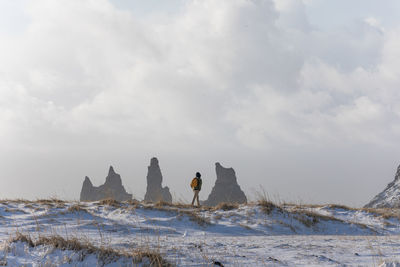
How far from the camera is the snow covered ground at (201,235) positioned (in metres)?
4.06

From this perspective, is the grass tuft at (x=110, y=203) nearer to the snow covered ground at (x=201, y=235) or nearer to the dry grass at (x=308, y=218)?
the snow covered ground at (x=201, y=235)

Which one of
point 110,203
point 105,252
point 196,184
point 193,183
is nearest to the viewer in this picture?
point 105,252

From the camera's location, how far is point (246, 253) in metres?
4.63

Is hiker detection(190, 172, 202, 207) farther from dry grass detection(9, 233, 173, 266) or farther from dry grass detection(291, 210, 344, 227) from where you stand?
dry grass detection(9, 233, 173, 266)

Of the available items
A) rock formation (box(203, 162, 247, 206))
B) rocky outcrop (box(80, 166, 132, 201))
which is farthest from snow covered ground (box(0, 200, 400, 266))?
rocky outcrop (box(80, 166, 132, 201))

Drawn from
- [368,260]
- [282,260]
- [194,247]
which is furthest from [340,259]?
[194,247]

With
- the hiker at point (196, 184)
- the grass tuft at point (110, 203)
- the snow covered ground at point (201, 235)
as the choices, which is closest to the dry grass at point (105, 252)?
the snow covered ground at point (201, 235)

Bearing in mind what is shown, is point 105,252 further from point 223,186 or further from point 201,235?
point 223,186

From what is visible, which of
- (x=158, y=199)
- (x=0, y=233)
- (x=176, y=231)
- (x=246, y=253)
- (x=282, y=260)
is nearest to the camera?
(x=282, y=260)

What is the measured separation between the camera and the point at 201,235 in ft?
23.4

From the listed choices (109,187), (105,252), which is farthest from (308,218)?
(109,187)

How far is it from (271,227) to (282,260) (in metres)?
5.04

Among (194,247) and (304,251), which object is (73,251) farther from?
(304,251)

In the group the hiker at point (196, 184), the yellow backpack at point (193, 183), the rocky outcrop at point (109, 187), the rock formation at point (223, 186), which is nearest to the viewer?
the hiker at point (196, 184)
